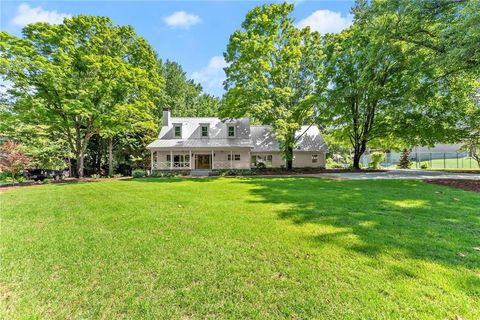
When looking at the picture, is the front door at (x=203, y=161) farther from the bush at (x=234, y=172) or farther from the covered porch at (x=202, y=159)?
the bush at (x=234, y=172)

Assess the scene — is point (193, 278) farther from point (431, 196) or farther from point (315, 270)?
point (431, 196)

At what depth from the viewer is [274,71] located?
2097 cm

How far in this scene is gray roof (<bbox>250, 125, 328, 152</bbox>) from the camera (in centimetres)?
2730

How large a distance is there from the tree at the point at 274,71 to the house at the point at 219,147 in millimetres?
3836

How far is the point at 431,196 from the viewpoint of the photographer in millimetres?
9203

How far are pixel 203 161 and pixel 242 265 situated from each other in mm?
22711

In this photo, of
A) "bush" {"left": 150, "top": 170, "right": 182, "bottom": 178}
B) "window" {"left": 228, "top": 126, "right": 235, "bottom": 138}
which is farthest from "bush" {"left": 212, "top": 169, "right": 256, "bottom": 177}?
"window" {"left": 228, "top": 126, "right": 235, "bottom": 138}

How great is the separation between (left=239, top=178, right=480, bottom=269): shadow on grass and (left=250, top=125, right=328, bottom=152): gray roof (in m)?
18.1

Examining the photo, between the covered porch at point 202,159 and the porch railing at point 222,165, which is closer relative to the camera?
the covered porch at point 202,159

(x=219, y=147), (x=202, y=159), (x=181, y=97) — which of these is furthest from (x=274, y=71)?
(x=181, y=97)

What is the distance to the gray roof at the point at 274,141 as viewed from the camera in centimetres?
2730

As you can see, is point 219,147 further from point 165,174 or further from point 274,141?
point 274,141

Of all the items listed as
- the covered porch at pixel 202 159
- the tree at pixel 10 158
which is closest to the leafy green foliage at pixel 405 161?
the covered porch at pixel 202 159

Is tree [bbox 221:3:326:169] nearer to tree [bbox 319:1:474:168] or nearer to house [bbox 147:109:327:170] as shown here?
tree [bbox 319:1:474:168]
